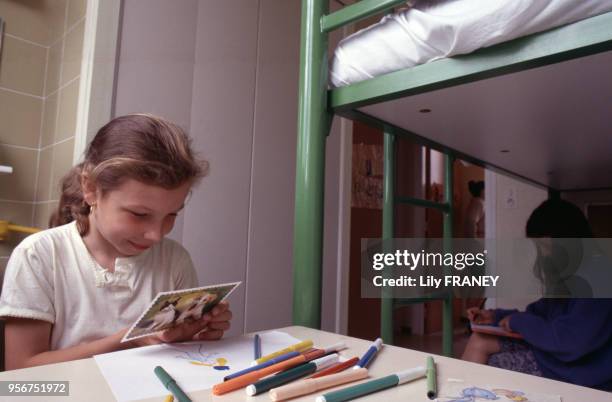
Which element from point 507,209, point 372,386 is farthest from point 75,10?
point 507,209

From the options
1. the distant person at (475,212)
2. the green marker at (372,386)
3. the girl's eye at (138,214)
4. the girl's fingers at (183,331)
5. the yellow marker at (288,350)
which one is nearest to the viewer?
the green marker at (372,386)

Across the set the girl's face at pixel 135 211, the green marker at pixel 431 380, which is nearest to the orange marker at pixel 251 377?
the green marker at pixel 431 380

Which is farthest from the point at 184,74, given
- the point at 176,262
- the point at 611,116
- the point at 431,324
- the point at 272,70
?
the point at 431,324

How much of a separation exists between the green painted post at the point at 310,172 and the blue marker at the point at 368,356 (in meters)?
0.18

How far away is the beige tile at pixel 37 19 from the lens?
134 centimetres

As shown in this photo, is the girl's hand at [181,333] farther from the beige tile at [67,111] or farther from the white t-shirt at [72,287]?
the beige tile at [67,111]

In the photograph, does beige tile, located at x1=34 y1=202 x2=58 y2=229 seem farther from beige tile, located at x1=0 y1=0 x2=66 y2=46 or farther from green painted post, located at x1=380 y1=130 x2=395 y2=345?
green painted post, located at x1=380 y1=130 x2=395 y2=345

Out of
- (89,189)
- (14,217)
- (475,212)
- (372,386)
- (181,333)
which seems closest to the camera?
(372,386)

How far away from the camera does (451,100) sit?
759mm

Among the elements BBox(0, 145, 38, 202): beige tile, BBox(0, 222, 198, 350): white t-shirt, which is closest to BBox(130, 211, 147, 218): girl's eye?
BBox(0, 222, 198, 350): white t-shirt

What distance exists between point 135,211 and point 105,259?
0.17 m

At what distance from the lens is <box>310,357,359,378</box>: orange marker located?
0.42 m

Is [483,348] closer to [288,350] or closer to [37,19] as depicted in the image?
[288,350]

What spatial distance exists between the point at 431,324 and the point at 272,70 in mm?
2435
